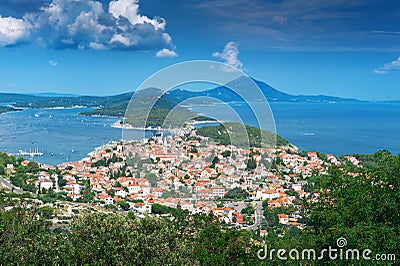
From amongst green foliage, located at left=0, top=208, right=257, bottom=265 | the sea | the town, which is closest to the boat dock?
the sea

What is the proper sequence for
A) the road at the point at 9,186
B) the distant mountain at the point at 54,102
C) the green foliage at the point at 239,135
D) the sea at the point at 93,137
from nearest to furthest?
the green foliage at the point at 239,135 < the road at the point at 9,186 < the sea at the point at 93,137 < the distant mountain at the point at 54,102

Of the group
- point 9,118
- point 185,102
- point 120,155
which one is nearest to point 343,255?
point 185,102

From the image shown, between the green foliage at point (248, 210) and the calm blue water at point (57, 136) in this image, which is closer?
the green foliage at point (248, 210)

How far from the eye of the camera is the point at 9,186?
12984 mm

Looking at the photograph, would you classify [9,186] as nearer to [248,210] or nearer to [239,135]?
[248,210]

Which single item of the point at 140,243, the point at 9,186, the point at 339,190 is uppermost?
the point at 339,190

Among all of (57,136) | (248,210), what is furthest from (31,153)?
(248,210)

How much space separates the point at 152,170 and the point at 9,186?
8921 mm

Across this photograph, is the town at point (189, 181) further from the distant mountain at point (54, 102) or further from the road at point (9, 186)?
the distant mountain at point (54, 102)

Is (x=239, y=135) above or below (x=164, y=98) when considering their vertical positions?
below

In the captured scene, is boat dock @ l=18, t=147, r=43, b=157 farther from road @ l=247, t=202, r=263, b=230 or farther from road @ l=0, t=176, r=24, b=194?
road @ l=247, t=202, r=263, b=230

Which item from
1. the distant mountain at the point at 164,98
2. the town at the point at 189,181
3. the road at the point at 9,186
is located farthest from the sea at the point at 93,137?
the road at the point at 9,186

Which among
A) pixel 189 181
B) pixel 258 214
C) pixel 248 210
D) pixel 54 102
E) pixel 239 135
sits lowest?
pixel 258 214

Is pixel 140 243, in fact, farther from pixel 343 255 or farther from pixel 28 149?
pixel 28 149
